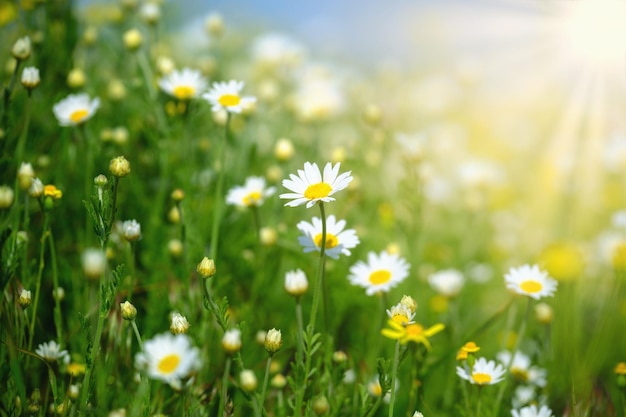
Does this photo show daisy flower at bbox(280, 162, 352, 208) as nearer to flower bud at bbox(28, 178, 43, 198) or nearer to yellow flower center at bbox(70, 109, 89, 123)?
flower bud at bbox(28, 178, 43, 198)

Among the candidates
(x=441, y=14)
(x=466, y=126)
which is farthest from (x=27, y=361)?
(x=441, y=14)

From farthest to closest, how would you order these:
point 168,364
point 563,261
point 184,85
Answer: point 563,261
point 184,85
point 168,364

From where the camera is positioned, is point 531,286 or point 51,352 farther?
point 531,286

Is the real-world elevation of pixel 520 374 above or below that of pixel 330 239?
below

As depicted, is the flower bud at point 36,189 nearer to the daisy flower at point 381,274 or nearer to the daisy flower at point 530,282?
the daisy flower at point 381,274

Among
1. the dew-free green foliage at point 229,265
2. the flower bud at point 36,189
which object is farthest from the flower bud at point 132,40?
the flower bud at point 36,189

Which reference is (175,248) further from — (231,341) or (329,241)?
(231,341)

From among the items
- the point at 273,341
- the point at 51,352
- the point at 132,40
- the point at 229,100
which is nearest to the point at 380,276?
the point at 273,341

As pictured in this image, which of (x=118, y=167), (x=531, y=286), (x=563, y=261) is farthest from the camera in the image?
(x=563, y=261)
